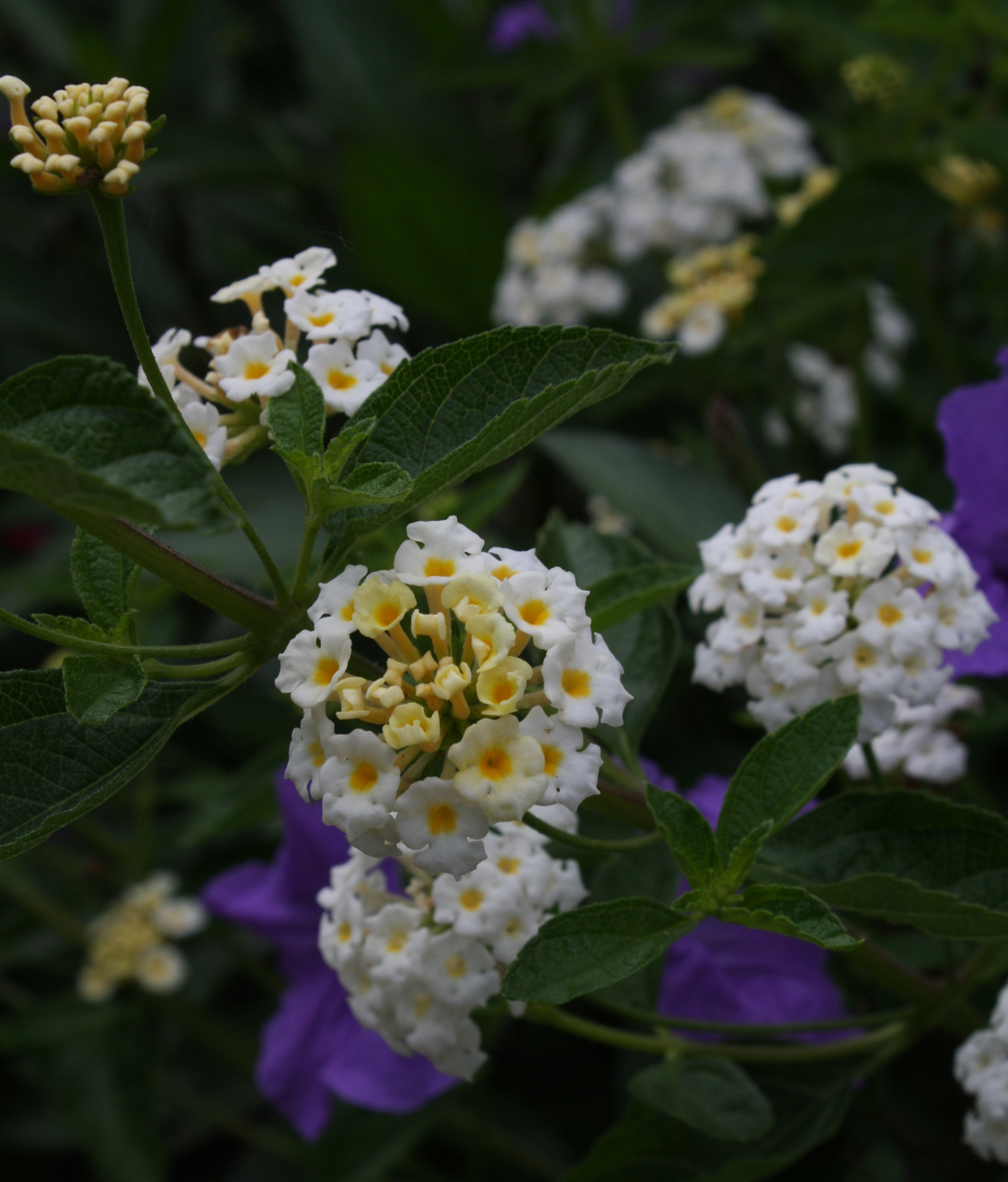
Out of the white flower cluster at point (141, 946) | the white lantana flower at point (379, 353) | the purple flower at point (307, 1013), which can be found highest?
the white lantana flower at point (379, 353)

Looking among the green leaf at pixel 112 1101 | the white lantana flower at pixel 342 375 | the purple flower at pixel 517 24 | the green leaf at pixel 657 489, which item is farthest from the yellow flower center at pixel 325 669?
the purple flower at pixel 517 24

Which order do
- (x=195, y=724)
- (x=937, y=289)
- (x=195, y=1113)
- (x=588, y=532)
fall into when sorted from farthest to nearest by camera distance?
(x=195, y=724) → (x=937, y=289) → (x=195, y=1113) → (x=588, y=532)

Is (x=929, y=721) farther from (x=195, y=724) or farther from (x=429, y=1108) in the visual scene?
(x=195, y=724)

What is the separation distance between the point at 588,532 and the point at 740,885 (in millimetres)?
234

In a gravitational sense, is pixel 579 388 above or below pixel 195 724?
above

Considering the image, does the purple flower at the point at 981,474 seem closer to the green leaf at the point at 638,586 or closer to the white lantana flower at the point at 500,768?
the green leaf at the point at 638,586

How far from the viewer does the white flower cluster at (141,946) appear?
1117mm

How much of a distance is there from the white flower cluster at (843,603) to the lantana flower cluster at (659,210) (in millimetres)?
606

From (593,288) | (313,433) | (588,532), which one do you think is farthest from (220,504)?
(593,288)

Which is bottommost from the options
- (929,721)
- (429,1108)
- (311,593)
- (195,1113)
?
(195,1113)

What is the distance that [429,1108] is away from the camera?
882mm

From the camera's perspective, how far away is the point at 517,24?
6.00 ft

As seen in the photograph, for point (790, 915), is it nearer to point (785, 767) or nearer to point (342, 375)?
point (785, 767)

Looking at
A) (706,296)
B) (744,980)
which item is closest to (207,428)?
(744,980)
